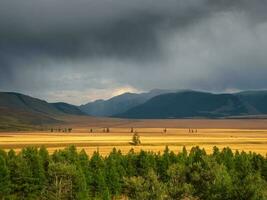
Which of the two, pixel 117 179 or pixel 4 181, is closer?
pixel 4 181

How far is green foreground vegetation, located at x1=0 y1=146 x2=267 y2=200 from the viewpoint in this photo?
67.2m

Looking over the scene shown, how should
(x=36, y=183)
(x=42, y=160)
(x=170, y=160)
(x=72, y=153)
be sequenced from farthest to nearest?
1. (x=170, y=160)
2. (x=72, y=153)
3. (x=42, y=160)
4. (x=36, y=183)

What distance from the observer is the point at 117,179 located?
318 ft

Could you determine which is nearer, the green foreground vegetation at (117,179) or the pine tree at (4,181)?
the green foreground vegetation at (117,179)

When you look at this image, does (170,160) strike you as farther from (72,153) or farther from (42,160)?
(42,160)

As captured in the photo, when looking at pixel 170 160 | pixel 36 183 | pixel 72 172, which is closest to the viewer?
pixel 72 172

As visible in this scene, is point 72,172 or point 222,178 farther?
point 72,172

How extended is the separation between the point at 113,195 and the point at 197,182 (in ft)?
71.5

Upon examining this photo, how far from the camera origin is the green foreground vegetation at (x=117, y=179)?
6719cm

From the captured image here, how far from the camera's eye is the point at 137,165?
110m

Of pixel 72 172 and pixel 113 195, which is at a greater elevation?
pixel 72 172

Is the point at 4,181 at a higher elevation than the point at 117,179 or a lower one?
higher

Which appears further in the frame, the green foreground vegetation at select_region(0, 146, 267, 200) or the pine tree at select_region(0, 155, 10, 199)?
the pine tree at select_region(0, 155, 10, 199)

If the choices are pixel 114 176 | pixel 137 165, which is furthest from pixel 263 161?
pixel 114 176
